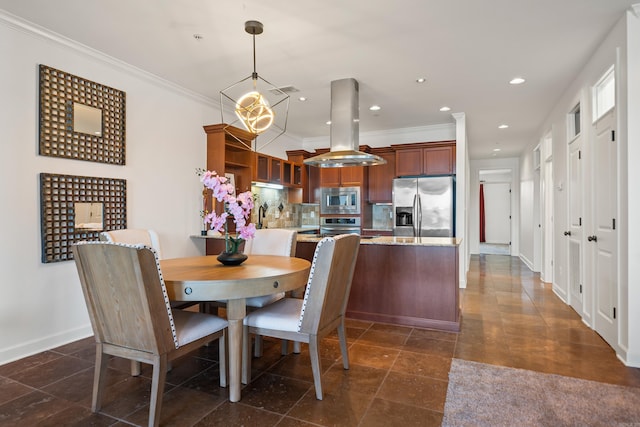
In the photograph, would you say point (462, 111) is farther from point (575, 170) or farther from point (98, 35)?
point (98, 35)

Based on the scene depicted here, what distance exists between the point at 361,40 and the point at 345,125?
3.37ft

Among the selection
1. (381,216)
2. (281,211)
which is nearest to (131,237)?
(281,211)

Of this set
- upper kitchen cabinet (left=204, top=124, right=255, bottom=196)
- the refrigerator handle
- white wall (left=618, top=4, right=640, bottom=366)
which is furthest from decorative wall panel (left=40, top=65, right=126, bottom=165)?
white wall (left=618, top=4, right=640, bottom=366)

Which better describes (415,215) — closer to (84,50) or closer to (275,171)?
(275,171)

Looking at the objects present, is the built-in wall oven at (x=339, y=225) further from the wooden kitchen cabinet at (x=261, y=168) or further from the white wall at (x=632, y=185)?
the white wall at (x=632, y=185)

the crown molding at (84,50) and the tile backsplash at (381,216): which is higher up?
the crown molding at (84,50)

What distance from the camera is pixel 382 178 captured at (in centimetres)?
611

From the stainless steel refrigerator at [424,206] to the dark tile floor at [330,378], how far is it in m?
1.95

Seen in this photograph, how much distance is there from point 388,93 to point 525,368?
322cm

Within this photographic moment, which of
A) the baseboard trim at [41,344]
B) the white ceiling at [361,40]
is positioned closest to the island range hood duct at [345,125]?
the white ceiling at [361,40]

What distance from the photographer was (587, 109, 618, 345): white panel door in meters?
2.85

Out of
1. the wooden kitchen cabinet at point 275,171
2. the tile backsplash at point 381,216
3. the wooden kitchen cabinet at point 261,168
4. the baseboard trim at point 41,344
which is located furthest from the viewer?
the tile backsplash at point 381,216

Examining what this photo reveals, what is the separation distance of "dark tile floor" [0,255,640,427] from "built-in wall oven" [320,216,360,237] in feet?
8.30

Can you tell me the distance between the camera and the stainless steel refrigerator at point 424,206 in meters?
5.34
